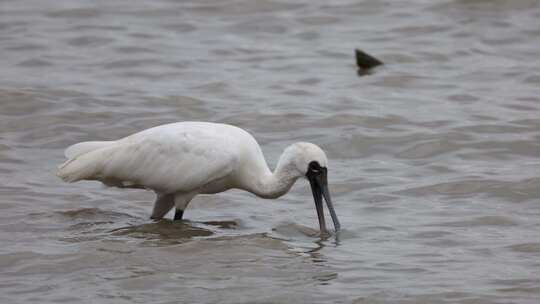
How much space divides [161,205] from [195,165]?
0.74 meters

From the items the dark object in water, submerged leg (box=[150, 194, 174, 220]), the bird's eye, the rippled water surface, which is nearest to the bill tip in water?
the dark object in water

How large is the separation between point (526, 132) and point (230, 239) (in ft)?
17.1

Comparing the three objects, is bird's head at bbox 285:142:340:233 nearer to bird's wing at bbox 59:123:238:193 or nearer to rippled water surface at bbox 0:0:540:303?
rippled water surface at bbox 0:0:540:303

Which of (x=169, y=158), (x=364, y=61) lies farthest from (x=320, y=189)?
(x=364, y=61)

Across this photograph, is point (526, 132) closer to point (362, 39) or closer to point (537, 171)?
point (537, 171)

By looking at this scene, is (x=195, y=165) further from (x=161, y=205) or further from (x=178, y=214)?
(x=161, y=205)

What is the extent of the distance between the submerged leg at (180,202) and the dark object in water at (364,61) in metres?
6.96

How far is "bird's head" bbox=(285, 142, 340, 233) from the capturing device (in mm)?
10703

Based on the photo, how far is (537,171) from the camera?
496 inches

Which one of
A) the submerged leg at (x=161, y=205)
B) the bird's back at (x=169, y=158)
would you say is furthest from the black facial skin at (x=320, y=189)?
the submerged leg at (x=161, y=205)

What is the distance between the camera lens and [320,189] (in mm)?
10820

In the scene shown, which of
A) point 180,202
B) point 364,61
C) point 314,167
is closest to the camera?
point 314,167

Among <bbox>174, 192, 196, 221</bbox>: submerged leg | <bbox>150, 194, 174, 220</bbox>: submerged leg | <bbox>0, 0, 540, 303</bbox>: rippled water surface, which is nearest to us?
<bbox>0, 0, 540, 303</bbox>: rippled water surface

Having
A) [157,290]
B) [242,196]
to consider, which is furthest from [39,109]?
[157,290]
